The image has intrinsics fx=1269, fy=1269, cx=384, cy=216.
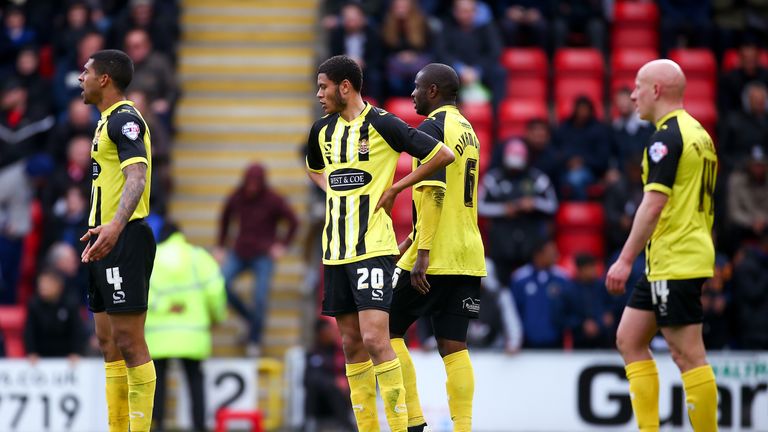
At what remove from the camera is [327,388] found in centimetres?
1364

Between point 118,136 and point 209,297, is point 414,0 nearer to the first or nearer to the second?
point 209,297

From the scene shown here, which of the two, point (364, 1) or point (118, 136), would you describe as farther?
point (364, 1)

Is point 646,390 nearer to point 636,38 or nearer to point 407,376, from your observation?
point 407,376

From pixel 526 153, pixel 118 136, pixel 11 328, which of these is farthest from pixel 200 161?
pixel 118 136

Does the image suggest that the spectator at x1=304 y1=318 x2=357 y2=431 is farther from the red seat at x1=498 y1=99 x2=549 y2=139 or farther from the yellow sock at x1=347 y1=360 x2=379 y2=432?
the yellow sock at x1=347 y1=360 x2=379 y2=432

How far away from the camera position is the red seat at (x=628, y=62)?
17500mm

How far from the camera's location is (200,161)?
55.6ft

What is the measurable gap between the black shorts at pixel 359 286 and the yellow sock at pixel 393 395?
1.22 feet

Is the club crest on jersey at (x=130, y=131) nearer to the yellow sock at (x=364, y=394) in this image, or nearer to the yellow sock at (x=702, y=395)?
the yellow sock at (x=364, y=394)

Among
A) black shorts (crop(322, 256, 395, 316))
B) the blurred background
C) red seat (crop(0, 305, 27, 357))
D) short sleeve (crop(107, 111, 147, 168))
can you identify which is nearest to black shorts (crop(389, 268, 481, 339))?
black shorts (crop(322, 256, 395, 316))

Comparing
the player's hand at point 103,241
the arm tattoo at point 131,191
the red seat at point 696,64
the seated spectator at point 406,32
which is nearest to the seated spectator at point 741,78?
the red seat at point 696,64

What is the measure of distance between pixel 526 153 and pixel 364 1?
4113 mm

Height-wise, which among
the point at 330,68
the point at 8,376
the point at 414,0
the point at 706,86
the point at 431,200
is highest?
the point at 414,0

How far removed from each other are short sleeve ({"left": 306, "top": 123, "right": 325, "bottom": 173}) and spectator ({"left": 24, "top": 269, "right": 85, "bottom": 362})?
5.96 m
